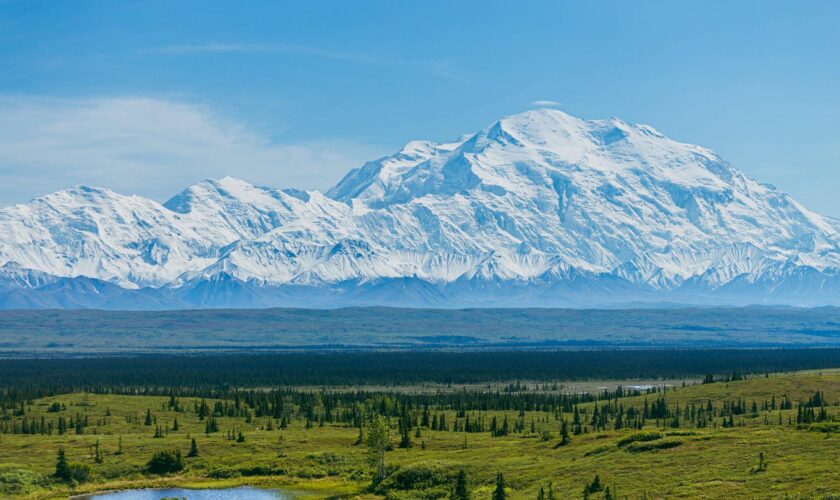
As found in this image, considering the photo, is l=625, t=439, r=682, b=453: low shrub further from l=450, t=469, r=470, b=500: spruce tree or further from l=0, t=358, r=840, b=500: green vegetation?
l=450, t=469, r=470, b=500: spruce tree

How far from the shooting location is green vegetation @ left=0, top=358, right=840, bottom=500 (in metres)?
104

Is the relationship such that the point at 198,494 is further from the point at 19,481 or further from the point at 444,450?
the point at 444,450

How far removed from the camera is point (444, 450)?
476 feet

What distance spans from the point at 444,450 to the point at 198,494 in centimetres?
3254

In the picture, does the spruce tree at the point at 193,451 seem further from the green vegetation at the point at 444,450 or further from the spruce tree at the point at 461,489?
the spruce tree at the point at 461,489

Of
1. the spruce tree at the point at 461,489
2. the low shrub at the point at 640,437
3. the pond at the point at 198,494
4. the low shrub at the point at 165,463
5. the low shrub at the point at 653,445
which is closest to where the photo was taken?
the spruce tree at the point at 461,489

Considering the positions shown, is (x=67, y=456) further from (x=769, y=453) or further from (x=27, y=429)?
(x=769, y=453)

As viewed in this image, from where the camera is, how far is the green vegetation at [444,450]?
104 metres

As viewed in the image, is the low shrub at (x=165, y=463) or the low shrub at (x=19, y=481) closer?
the low shrub at (x=19, y=481)

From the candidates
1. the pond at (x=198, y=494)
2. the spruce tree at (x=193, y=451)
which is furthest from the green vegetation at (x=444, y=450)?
the pond at (x=198, y=494)

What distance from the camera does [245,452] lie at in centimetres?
14825

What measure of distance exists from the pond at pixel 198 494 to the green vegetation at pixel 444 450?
329 cm

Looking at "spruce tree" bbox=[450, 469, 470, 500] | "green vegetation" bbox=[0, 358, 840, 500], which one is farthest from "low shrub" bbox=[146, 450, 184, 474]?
"spruce tree" bbox=[450, 469, 470, 500]

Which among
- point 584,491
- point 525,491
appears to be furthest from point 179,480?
point 584,491
